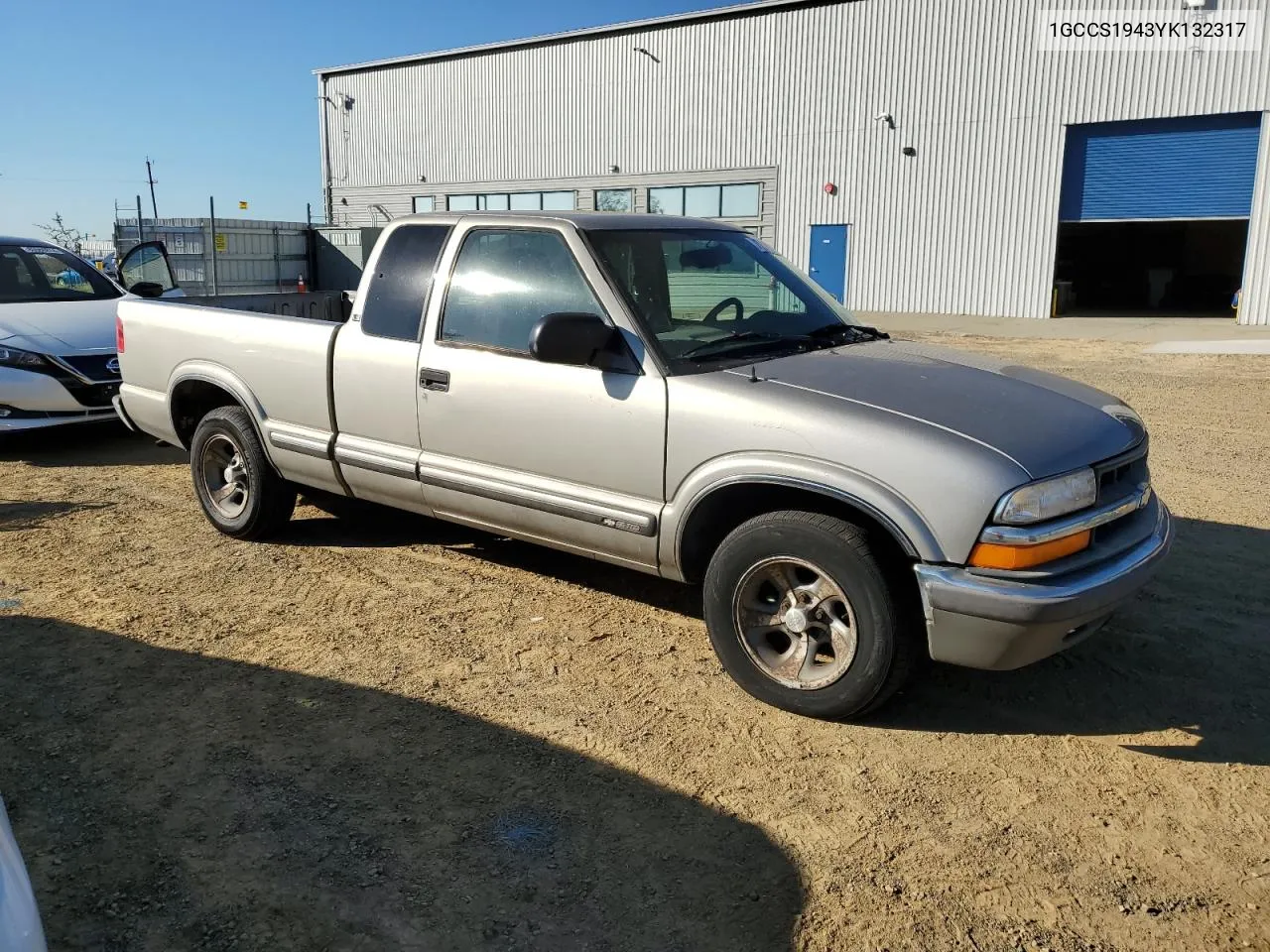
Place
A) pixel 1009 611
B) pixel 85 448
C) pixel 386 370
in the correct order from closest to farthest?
pixel 1009 611 → pixel 386 370 → pixel 85 448

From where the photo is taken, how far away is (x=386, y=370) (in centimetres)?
502

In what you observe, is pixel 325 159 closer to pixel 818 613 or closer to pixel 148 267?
pixel 148 267

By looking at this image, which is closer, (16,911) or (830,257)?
(16,911)

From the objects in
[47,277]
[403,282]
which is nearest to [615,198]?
[47,277]

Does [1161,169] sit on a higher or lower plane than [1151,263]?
higher

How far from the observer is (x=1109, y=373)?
13.6m

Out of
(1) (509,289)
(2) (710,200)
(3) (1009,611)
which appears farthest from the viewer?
(2) (710,200)

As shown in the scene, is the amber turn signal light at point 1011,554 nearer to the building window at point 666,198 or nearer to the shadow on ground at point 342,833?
the shadow on ground at point 342,833

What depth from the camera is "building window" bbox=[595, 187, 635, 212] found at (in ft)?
99.9

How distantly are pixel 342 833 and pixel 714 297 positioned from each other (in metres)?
2.83

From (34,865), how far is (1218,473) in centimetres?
754

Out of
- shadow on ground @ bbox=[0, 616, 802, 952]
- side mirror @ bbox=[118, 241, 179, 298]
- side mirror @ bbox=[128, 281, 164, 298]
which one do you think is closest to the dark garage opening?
side mirror @ bbox=[118, 241, 179, 298]

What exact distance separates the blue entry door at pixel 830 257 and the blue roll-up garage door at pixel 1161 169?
556 cm

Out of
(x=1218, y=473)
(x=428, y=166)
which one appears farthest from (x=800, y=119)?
(x=1218, y=473)
